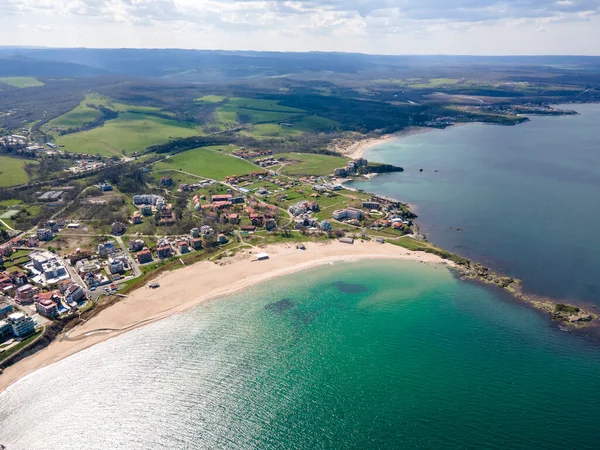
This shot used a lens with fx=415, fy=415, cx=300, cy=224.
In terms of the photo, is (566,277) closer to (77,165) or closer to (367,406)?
(367,406)

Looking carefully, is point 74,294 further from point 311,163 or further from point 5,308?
point 311,163

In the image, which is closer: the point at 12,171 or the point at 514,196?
the point at 514,196

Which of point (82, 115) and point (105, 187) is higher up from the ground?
point (82, 115)

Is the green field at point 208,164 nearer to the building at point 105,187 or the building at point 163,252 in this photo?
the building at point 105,187

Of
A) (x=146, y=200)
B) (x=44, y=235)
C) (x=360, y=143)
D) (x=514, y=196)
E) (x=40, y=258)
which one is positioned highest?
(x=360, y=143)

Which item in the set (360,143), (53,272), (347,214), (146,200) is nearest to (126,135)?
(146,200)

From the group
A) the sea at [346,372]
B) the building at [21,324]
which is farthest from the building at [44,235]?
the sea at [346,372]

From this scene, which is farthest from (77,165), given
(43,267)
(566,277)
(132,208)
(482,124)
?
(482,124)
